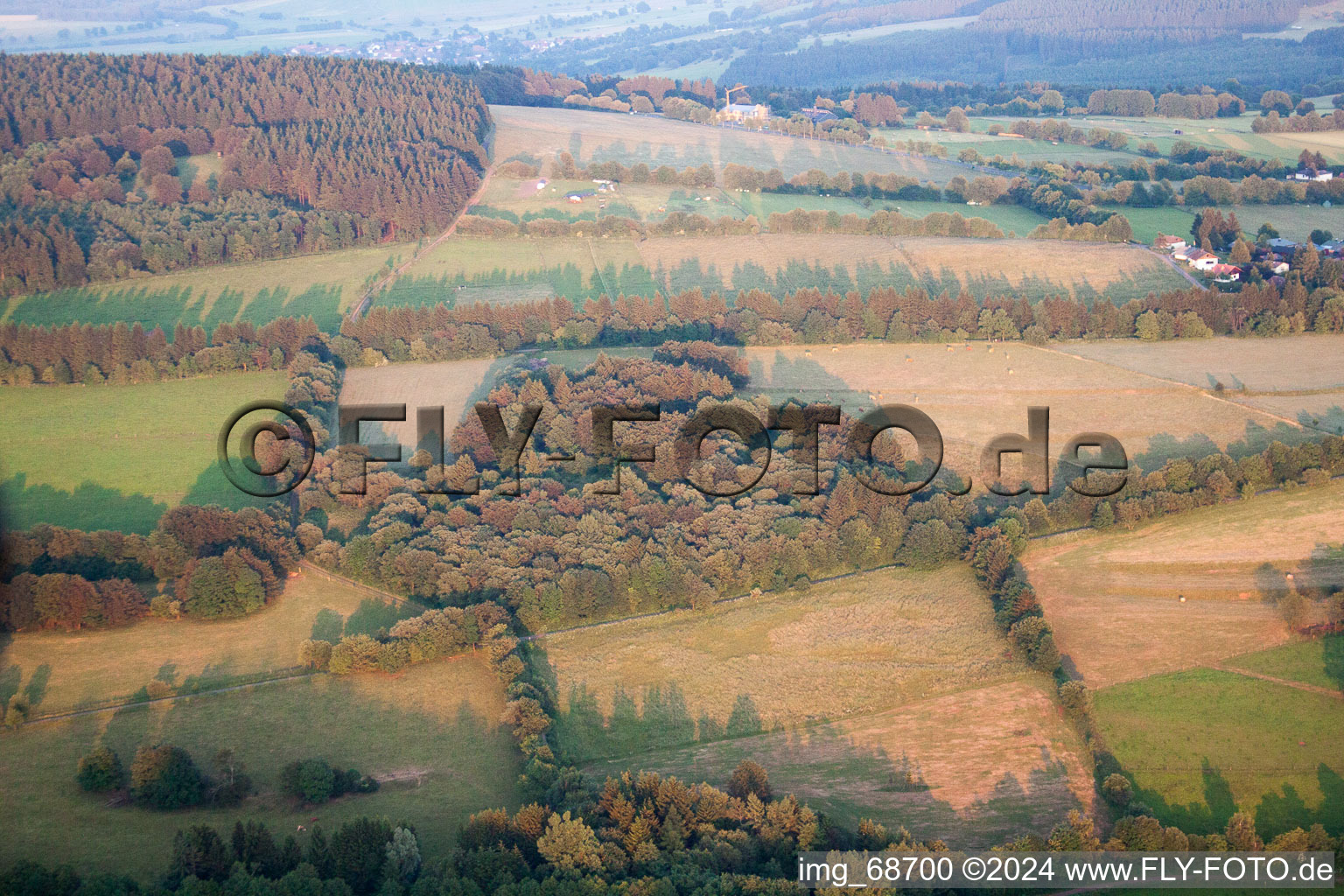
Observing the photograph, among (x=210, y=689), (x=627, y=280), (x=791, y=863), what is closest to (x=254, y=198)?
(x=627, y=280)

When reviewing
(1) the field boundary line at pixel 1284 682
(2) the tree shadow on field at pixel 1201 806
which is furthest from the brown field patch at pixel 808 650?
(1) the field boundary line at pixel 1284 682

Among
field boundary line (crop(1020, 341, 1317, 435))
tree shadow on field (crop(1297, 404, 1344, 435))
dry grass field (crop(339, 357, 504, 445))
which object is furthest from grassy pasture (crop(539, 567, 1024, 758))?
tree shadow on field (crop(1297, 404, 1344, 435))

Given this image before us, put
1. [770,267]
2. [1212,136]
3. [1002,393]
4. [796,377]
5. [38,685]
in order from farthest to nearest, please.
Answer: [1212,136] → [770,267] → [796,377] → [1002,393] → [38,685]

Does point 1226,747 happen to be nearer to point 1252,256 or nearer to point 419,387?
point 419,387

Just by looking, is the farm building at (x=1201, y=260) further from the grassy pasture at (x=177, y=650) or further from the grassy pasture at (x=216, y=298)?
the grassy pasture at (x=177, y=650)

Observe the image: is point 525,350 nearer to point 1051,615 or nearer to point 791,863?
point 1051,615

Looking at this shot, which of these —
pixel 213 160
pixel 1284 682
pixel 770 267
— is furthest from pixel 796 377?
pixel 213 160

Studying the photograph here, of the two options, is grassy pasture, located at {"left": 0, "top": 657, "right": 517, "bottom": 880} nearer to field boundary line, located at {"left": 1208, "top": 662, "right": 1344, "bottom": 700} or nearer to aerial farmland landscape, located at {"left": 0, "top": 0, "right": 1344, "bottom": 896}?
aerial farmland landscape, located at {"left": 0, "top": 0, "right": 1344, "bottom": 896}
